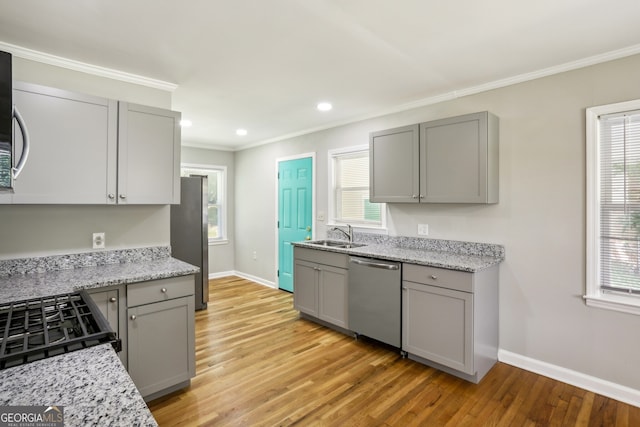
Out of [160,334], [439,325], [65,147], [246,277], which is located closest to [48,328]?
[160,334]

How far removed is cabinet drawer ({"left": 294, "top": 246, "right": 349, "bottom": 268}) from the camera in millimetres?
3381

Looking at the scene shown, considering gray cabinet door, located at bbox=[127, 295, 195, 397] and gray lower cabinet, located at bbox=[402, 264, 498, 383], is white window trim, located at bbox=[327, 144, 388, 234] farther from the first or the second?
gray cabinet door, located at bbox=[127, 295, 195, 397]

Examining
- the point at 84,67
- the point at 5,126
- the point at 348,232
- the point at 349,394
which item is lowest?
the point at 349,394

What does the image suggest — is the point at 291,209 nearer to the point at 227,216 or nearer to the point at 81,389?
the point at 227,216

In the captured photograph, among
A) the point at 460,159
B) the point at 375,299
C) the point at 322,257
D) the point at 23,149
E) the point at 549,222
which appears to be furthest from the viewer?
the point at 322,257

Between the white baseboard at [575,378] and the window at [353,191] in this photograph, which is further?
the window at [353,191]

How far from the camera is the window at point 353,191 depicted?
397 centimetres

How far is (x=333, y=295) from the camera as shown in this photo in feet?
11.5

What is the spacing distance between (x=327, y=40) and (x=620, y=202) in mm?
2329

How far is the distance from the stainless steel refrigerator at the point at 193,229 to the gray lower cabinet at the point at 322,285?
128 centimetres

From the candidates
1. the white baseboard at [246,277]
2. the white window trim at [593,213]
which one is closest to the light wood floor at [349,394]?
the white window trim at [593,213]

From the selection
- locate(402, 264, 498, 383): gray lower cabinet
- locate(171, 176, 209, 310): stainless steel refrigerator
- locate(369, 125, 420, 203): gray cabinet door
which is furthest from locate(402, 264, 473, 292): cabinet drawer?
locate(171, 176, 209, 310): stainless steel refrigerator

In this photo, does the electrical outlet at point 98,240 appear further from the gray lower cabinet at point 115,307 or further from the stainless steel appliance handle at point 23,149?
the stainless steel appliance handle at point 23,149

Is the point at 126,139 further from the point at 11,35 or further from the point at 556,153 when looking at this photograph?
the point at 556,153
